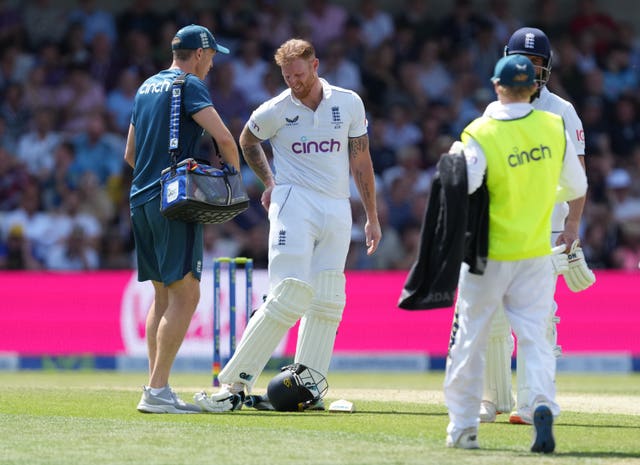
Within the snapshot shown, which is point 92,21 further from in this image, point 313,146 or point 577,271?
point 577,271

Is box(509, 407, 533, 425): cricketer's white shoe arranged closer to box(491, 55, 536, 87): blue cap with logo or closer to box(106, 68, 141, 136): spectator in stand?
box(491, 55, 536, 87): blue cap with logo

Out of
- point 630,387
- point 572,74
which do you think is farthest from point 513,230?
point 572,74

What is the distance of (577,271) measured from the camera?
9016 millimetres

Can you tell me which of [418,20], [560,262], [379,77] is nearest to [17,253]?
[379,77]

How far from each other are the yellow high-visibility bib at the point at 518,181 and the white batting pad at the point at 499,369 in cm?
181

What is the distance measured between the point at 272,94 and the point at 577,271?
1142 centimetres

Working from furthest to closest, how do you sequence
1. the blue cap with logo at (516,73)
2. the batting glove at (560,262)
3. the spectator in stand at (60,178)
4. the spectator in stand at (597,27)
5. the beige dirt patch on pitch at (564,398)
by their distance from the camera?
the spectator in stand at (597,27) < the spectator in stand at (60,178) < the beige dirt patch on pitch at (564,398) < the batting glove at (560,262) < the blue cap with logo at (516,73)

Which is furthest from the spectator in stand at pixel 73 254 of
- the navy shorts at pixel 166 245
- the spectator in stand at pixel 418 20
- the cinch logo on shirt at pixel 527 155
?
the cinch logo on shirt at pixel 527 155

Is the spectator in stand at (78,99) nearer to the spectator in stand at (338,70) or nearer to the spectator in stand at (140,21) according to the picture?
the spectator in stand at (140,21)

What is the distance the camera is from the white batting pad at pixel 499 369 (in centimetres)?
894

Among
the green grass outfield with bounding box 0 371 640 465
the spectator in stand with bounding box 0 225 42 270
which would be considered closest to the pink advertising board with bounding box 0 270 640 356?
the spectator in stand with bounding box 0 225 42 270

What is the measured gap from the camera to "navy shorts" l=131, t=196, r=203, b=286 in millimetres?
Answer: 8820

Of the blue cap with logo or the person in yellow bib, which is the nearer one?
the person in yellow bib

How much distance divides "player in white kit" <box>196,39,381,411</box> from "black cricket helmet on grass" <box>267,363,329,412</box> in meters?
0.10
